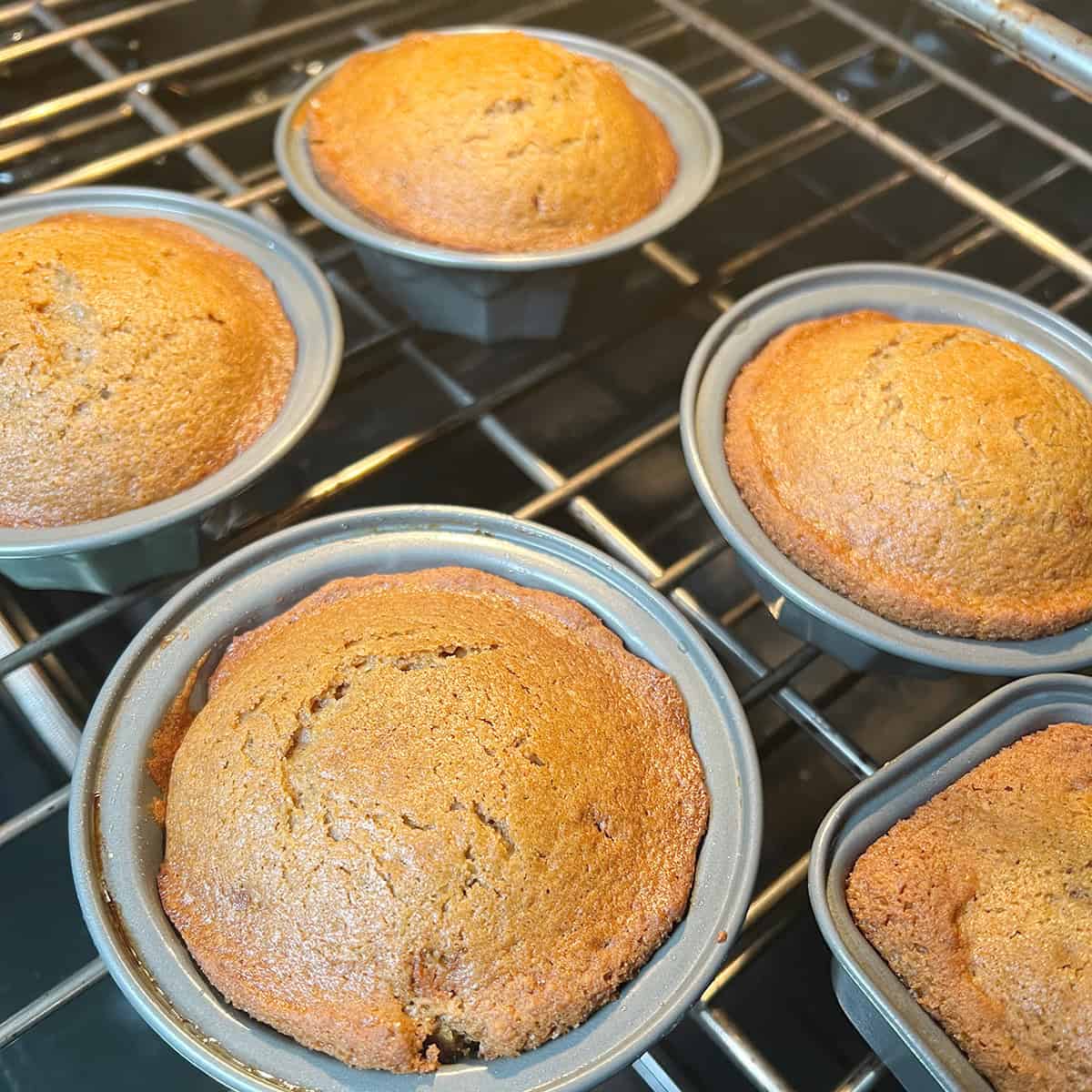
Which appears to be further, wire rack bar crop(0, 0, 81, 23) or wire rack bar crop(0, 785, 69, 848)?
wire rack bar crop(0, 0, 81, 23)

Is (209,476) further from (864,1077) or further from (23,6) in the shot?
(23,6)

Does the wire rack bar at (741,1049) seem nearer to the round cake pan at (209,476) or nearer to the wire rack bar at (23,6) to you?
the round cake pan at (209,476)

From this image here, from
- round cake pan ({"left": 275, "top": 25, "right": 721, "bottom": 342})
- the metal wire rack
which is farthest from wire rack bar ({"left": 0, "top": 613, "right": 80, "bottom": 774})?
round cake pan ({"left": 275, "top": 25, "right": 721, "bottom": 342})

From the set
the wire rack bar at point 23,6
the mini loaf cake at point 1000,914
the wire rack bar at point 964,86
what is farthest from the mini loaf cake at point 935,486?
the wire rack bar at point 23,6

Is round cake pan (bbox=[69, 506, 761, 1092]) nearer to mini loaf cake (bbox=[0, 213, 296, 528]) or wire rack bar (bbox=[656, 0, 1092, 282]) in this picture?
mini loaf cake (bbox=[0, 213, 296, 528])

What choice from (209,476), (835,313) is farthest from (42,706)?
(835,313)

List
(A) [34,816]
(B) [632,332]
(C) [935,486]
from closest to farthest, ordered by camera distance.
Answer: (A) [34,816] < (C) [935,486] < (B) [632,332]

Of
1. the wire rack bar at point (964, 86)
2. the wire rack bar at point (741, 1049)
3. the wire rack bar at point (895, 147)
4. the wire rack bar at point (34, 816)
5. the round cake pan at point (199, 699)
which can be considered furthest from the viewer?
the wire rack bar at point (964, 86)
